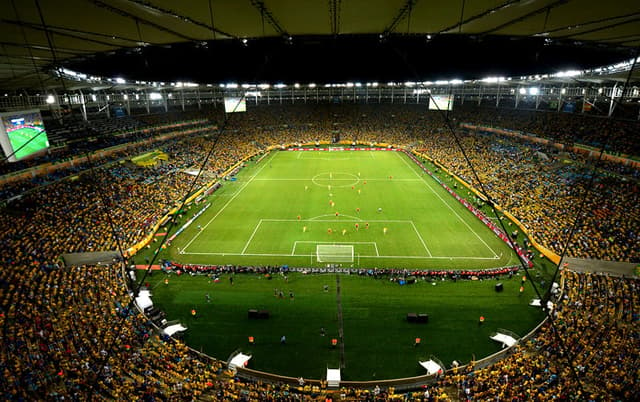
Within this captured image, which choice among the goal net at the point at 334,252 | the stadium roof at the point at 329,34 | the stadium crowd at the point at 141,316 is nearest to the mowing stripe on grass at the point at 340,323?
the goal net at the point at 334,252

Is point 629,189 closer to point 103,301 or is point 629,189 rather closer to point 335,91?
point 103,301

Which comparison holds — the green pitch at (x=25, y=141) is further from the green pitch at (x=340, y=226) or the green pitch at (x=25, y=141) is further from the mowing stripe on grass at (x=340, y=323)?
the mowing stripe on grass at (x=340, y=323)

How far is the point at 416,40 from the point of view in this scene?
24.2 feet

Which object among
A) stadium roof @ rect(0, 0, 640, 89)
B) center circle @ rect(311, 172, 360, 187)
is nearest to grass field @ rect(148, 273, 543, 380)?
stadium roof @ rect(0, 0, 640, 89)

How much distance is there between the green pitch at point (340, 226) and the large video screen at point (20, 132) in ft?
38.2

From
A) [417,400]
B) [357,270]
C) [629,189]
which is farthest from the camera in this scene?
[629,189]

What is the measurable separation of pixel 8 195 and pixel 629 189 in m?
53.4

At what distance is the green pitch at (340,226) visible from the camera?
1071 inches

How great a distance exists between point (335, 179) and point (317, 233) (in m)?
18.2

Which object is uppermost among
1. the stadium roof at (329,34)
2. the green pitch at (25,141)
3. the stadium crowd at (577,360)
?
the stadium roof at (329,34)

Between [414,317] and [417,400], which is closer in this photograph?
[417,400]

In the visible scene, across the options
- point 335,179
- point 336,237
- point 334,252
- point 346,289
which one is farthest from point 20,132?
point 335,179

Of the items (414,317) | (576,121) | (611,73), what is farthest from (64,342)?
(576,121)

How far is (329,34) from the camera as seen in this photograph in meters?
7.51
